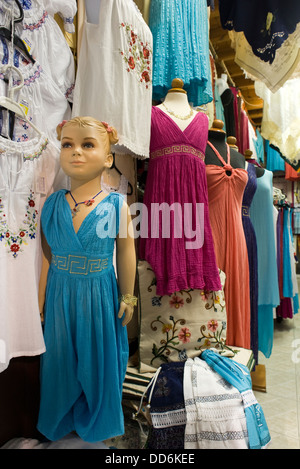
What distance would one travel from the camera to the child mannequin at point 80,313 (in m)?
1.07

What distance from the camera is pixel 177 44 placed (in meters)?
1.71

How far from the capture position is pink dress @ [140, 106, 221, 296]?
1.47m

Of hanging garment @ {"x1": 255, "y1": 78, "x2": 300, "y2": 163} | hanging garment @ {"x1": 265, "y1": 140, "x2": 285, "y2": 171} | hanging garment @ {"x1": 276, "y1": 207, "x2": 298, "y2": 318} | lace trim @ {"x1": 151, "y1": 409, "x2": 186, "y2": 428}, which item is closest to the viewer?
lace trim @ {"x1": 151, "y1": 409, "x2": 186, "y2": 428}

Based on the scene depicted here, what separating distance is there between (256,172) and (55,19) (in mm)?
1553

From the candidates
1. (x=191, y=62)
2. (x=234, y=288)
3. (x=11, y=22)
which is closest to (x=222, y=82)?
(x=191, y=62)

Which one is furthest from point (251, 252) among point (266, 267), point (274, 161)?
point (274, 161)

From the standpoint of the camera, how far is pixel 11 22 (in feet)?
3.49

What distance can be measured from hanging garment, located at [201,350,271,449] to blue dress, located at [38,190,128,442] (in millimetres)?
452

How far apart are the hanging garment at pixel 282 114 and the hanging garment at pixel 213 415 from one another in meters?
2.83

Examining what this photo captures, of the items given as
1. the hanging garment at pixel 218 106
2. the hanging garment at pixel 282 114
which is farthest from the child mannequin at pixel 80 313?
the hanging garment at pixel 282 114

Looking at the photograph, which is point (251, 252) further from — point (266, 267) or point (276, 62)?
point (276, 62)

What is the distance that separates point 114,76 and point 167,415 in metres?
1.31

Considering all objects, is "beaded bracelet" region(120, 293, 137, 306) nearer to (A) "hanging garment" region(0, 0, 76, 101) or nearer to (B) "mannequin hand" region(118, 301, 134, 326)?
(B) "mannequin hand" region(118, 301, 134, 326)

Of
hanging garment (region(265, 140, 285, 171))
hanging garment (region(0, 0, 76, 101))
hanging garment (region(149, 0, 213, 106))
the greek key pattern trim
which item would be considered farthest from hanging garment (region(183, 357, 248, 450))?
hanging garment (region(265, 140, 285, 171))
